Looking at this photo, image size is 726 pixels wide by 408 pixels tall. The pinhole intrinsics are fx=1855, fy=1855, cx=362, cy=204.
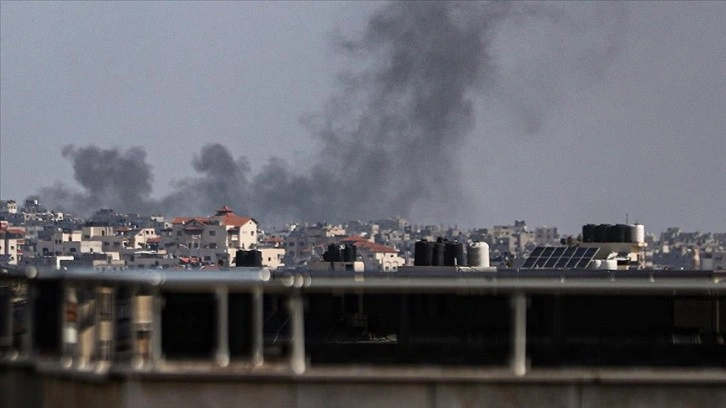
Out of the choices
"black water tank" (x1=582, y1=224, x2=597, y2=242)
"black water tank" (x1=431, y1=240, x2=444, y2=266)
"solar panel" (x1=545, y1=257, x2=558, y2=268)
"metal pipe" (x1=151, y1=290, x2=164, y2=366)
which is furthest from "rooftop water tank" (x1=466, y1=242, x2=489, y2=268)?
"metal pipe" (x1=151, y1=290, x2=164, y2=366)

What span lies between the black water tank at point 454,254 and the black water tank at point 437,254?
0.16 meters

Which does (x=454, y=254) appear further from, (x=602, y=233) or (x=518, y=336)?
(x=518, y=336)

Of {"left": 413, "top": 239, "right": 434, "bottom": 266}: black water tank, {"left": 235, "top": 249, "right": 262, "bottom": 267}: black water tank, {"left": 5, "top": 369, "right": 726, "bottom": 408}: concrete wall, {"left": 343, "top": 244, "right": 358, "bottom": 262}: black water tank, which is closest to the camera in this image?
{"left": 5, "top": 369, "right": 726, "bottom": 408}: concrete wall

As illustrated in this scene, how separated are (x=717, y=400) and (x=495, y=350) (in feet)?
5.12

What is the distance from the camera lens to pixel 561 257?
6431cm

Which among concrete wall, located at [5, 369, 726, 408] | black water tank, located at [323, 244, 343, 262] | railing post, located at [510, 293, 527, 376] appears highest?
railing post, located at [510, 293, 527, 376]

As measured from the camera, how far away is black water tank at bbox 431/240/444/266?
227ft

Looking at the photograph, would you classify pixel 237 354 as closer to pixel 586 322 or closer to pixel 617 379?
pixel 617 379

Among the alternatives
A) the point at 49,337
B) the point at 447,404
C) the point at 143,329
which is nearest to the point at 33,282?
the point at 49,337

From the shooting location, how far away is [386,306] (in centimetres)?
1449

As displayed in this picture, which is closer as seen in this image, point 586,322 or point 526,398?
point 526,398

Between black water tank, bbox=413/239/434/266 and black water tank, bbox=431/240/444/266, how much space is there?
→ 0.08 m

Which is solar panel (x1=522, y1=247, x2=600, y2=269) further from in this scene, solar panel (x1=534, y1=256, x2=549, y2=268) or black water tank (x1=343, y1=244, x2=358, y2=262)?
black water tank (x1=343, y1=244, x2=358, y2=262)

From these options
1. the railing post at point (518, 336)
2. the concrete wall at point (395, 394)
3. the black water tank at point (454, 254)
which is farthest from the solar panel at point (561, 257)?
the concrete wall at point (395, 394)
